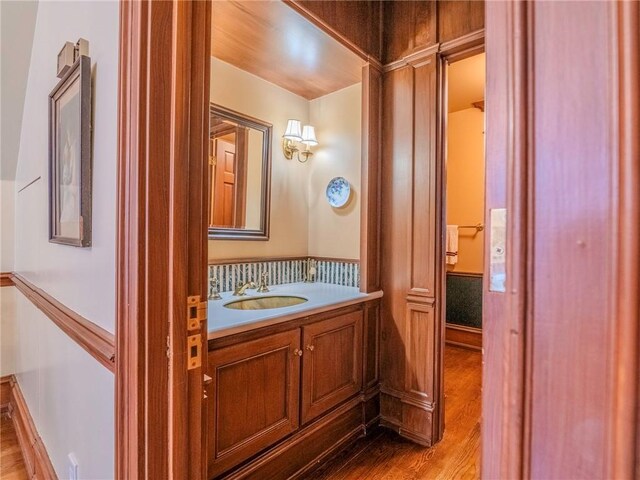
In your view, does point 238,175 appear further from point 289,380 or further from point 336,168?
point 289,380

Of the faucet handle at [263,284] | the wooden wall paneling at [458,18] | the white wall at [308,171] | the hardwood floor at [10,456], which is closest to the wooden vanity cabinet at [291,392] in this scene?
the faucet handle at [263,284]

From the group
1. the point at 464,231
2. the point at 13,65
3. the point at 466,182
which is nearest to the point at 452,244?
the point at 464,231

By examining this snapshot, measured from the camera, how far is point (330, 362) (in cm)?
188

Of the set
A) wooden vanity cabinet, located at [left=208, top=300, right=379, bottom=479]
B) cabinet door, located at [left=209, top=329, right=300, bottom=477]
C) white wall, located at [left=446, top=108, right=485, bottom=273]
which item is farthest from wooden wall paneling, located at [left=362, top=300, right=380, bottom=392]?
white wall, located at [left=446, top=108, right=485, bottom=273]

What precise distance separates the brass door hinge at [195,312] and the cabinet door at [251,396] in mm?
503

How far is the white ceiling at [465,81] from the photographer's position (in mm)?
2637

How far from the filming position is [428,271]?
6.54 feet

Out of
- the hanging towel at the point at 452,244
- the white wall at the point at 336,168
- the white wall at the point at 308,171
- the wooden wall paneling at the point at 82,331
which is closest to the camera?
the wooden wall paneling at the point at 82,331

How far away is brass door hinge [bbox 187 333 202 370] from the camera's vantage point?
0.87 metres

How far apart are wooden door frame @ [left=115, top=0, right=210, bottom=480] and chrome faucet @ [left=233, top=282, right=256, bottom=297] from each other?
1280 millimetres

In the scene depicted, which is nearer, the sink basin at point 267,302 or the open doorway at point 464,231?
the sink basin at point 267,302

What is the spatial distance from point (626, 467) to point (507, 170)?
27cm

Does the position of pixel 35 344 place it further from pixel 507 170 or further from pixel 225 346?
pixel 507 170

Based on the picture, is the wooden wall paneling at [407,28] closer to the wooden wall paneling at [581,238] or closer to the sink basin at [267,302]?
the sink basin at [267,302]
